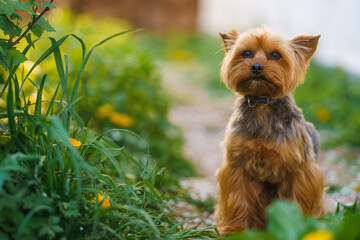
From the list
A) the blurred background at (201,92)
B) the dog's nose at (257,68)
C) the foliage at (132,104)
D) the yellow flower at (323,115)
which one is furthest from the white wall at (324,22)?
the dog's nose at (257,68)

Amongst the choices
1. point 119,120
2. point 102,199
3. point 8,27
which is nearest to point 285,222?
point 102,199

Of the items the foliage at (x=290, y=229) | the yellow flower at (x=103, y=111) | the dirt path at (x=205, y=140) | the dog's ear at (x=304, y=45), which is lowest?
the dirt path at (x=205, y=140)

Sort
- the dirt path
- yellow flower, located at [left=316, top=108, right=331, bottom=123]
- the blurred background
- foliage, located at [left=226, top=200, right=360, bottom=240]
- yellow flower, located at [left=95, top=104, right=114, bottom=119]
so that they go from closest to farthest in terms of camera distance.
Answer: foliage, located at [left=226, top=200, right=360, bottom=240], the dirt path, yellow flower, located at [left=95, top=104, right=114, bottom=119], the blurred background, yellow flower, located at [left=316, top=108, right=331, bottom=123]

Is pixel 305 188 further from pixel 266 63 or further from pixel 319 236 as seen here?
pixel 319 236

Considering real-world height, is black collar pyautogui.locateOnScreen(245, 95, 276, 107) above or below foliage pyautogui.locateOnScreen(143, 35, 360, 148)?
above

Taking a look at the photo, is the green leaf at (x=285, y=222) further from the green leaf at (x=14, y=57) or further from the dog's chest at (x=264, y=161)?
the green leaf at (x=14, y=57)

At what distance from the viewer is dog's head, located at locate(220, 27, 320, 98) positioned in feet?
8.49

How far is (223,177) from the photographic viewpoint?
299 cm

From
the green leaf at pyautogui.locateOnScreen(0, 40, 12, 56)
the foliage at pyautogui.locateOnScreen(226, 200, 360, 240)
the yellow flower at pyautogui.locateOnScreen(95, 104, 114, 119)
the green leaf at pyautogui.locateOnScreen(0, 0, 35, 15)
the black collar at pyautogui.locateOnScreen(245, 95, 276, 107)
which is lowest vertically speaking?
the yellow flower at pyautogui.locateOnScreen(95, 104, 114, 119)

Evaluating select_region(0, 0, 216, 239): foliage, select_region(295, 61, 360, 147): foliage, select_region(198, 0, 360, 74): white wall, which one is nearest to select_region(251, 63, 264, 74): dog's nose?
select_region(0, 0, 216, 239): foliage

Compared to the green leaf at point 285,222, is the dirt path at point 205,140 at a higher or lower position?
lower

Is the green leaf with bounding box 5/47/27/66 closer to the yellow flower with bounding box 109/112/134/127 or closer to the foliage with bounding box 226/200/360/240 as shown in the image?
the foliage with bounding box 226/200/360/240

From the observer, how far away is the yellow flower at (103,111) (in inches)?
156

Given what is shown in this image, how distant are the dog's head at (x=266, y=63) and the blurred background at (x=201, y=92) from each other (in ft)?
4.34
